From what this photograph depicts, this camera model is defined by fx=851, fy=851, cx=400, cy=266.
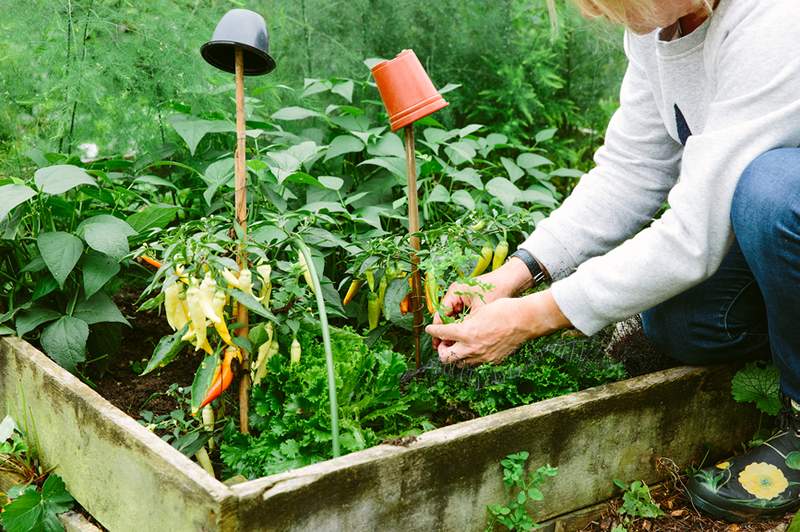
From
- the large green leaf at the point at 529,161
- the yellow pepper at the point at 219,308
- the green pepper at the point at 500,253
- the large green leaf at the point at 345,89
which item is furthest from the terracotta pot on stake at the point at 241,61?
the large green leaf at the point at 529,161

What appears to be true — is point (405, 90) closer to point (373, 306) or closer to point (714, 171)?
point (373, 306)

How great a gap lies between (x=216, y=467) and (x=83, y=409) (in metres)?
0.29

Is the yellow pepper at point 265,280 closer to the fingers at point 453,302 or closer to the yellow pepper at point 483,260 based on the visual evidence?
the fingers at point 453,302

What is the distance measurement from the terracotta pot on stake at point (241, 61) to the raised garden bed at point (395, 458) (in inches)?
10.0

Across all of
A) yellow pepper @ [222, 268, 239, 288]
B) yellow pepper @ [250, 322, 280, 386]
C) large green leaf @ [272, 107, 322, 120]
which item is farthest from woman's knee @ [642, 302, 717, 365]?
large green leaf @ [272, 107, 322, 120]

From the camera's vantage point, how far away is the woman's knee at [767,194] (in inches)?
57.4

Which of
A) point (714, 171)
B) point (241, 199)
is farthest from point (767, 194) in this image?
point (241, 199)

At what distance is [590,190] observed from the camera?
6.61ft

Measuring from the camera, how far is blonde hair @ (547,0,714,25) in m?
1.51

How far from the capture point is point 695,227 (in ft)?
5.01

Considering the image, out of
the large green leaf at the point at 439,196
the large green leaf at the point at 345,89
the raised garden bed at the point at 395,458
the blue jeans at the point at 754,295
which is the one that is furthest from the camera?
the large green leaf at the point at 345,89

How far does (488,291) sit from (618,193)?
16.5 inches

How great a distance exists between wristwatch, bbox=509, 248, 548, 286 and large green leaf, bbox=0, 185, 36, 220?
107 cm

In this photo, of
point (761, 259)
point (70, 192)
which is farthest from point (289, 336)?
point (761, 259)
